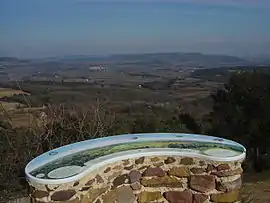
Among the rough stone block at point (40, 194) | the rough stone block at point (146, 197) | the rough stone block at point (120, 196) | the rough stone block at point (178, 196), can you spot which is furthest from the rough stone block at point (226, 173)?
the rough stone block at point (40, 194)

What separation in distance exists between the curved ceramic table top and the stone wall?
0.08m

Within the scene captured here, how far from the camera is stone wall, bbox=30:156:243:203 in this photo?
13.5ft

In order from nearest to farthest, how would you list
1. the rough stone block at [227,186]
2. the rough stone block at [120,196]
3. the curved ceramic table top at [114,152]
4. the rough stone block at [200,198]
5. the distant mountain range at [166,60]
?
the curved ceramic table top at [114,152] → the rough stone block at [120,196] → the rough stone block at [227,186] → the rough stone block at [200,198] → the distant mountain range at [166,60]

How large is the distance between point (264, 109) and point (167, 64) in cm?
878

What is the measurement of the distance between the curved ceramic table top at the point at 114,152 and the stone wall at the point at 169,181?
8 cm

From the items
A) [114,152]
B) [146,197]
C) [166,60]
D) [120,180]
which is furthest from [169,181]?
[166,60]

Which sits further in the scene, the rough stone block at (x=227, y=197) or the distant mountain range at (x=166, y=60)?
the distant mountain range at (x=166, y=60)

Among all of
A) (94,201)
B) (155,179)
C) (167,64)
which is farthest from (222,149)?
(167,64)

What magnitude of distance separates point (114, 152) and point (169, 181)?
2.19 feet

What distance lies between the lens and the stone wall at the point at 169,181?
13.5 feet

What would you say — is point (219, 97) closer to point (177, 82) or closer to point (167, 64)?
point (177, 82)

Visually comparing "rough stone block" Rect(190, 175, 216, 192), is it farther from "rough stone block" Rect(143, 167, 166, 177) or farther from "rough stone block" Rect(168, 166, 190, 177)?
"rough stone block" Rect(143, 167, 166, 177)

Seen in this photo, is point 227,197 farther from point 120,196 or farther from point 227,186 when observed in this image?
point 120,196

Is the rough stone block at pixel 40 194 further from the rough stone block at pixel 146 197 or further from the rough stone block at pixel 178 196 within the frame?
the rough stone block at pixel 178 196
